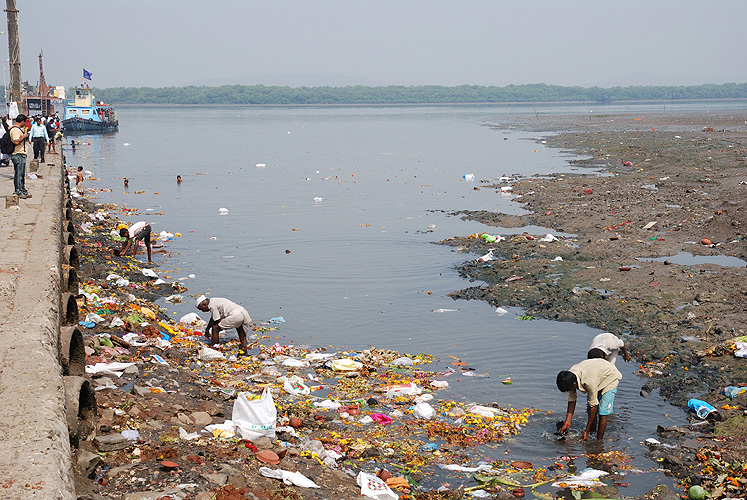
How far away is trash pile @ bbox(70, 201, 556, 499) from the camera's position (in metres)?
5.37

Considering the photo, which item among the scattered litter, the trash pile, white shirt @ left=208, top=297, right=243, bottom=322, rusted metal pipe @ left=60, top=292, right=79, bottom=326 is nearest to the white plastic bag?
the trash pile

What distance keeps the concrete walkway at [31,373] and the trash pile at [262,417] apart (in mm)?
554

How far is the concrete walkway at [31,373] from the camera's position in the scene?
3.92m

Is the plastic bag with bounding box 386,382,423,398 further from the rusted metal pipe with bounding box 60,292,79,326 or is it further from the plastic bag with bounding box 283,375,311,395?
the rusted metal pipe with bounding box 60,292,79,326

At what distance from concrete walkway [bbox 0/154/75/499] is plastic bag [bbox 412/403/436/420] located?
347 cm

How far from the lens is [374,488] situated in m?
5.73

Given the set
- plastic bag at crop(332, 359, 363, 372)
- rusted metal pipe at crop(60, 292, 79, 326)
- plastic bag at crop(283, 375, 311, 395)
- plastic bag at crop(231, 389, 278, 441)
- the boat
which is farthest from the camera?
the boat

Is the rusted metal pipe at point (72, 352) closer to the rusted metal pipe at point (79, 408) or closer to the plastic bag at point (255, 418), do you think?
the rusted metal pipe at point (79, 408)

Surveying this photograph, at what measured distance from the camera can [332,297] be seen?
12508 millimetres

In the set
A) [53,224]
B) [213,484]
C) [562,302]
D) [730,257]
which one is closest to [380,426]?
[213,484]

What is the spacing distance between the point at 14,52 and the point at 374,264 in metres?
15.9

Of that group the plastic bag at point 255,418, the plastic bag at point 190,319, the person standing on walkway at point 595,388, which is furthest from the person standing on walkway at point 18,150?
the person standing on walkway at point 595,388

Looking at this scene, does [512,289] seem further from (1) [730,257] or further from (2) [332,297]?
(1) [730,257]

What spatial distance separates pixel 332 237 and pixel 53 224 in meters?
7.19
